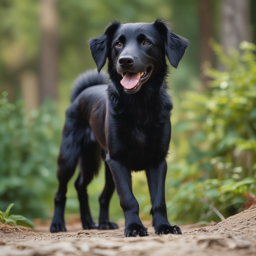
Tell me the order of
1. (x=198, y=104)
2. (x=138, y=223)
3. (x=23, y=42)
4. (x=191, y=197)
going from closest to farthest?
(x=138, y=223) → (x=191, y=197) → (x=198, y=104) → (x=23, y=42)

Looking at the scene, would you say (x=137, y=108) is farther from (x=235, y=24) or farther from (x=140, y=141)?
(x=235, y=24)

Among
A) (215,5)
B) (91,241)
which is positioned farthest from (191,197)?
(215,5)

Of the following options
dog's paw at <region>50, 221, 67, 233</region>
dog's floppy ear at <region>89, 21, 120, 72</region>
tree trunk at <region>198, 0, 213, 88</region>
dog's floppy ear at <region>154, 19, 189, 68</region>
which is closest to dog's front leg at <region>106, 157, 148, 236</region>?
dog's floppy ear at <region>89, 21, 120, 72</region>

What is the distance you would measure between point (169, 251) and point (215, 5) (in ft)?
37.5

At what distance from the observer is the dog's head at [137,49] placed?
9.90ft

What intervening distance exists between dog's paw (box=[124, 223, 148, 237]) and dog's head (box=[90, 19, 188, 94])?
1063 mm

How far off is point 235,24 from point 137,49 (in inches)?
151

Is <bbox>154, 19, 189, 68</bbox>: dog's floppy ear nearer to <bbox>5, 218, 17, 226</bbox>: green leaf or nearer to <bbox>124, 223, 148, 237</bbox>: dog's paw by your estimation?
<bbox>124, 223, 148, 237</bbox>: dog's paw

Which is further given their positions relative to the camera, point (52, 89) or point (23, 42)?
point (23, 42)

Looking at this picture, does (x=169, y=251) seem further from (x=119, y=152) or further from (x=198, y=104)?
(x=198, y=104)

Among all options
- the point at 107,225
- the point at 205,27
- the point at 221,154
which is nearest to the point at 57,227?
the point at 107,225

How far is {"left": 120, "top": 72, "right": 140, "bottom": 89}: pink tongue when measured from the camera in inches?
119

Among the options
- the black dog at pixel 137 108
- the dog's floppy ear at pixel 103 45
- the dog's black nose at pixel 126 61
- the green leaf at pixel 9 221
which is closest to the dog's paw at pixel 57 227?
the green leaf at pixel 9 221

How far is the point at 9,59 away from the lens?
48.1ft
